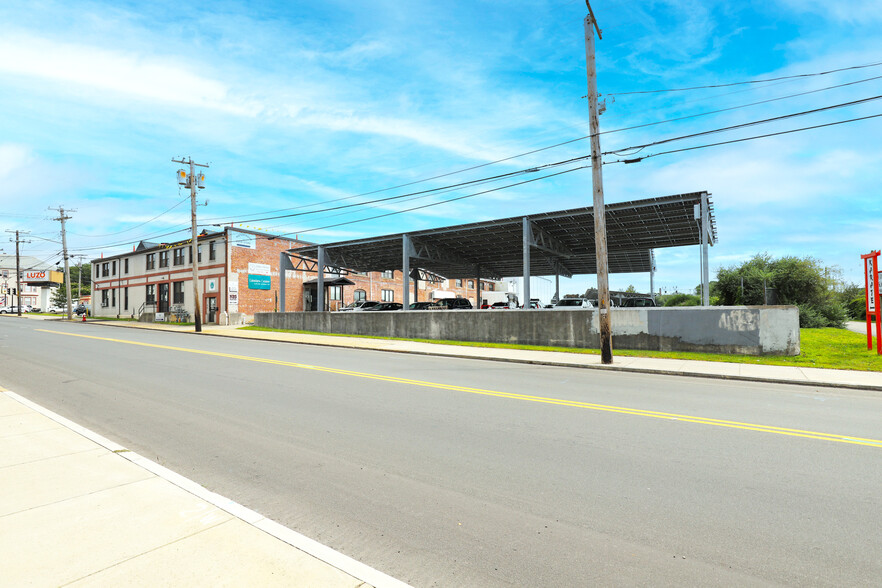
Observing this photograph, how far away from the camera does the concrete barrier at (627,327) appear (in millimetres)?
14922

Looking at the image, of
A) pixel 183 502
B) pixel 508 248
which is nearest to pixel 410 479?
pixel 183 502

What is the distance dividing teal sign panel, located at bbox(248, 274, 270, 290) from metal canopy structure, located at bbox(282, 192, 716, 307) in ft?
24.0

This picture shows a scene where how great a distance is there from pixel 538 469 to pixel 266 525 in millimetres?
2750

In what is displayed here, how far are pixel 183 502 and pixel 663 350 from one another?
16194 millimetres

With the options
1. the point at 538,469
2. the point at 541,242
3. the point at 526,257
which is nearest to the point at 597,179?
the point at 526,257

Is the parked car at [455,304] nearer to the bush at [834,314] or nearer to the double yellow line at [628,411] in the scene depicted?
the double yellow line at [628,411]

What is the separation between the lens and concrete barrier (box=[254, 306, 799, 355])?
14.9m

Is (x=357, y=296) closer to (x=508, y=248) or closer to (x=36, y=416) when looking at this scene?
(x=508, y=248)

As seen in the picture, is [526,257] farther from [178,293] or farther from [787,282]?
[178,293]

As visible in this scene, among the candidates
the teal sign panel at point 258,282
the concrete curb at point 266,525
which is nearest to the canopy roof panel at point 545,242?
the teal sign panel at point 258,282

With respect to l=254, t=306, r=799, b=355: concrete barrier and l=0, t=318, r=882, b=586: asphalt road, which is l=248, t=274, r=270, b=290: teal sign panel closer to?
l=254, t=306, r=799, b=355: concrete barrier

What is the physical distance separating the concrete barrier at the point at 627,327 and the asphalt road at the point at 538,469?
532 cm

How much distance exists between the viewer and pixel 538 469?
5004 mm

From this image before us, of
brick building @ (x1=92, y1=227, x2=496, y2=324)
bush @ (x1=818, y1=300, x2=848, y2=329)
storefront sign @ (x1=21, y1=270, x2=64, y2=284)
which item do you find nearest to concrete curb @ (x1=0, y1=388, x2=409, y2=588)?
bush @ (x1=818, y1=300, x2=848, y2=329)
